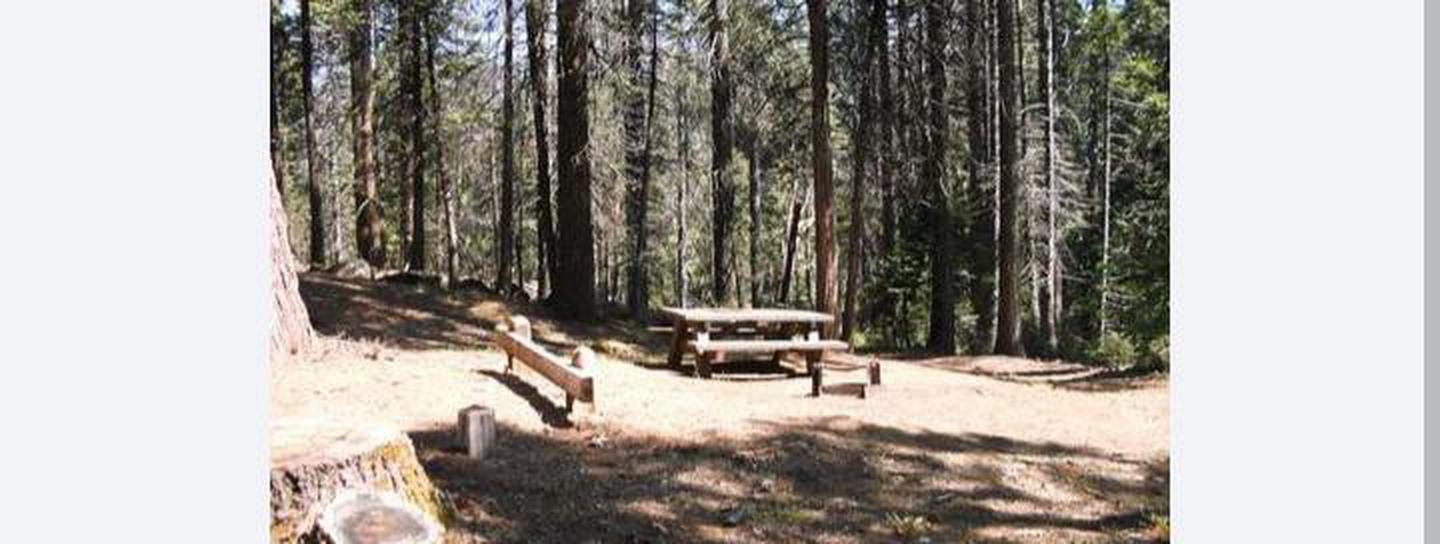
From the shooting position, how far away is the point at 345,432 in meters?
5.00

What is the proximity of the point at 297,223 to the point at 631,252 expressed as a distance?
22369 mm

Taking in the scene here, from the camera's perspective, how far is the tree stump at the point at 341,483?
4387 mm

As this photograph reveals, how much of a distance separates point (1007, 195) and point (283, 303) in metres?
11.4

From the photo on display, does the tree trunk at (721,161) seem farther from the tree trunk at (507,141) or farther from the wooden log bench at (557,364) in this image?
the wooden log bench at (557,364)

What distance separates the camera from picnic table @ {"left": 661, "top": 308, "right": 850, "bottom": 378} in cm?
1198

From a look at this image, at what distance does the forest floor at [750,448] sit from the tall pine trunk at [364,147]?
7.06 m

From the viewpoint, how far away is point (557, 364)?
8.73m

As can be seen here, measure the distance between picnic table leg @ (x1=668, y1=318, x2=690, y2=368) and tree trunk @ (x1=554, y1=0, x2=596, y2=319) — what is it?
3342mm

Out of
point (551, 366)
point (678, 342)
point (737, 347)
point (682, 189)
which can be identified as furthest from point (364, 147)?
point (551, 366)

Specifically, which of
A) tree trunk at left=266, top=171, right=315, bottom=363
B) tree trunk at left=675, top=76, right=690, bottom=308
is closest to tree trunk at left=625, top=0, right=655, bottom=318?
tree trunk at left=675, top=76, right=690, bottom=308

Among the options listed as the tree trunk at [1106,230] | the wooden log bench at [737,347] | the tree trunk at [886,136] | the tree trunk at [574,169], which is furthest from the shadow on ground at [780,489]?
the tree trunk at [1106,230]

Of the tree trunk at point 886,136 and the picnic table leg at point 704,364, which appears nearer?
the picnic table leg at point 704,364

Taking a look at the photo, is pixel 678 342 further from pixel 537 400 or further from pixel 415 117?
pixel 415 117

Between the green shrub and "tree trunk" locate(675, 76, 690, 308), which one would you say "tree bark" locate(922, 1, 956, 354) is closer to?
the green shrub
